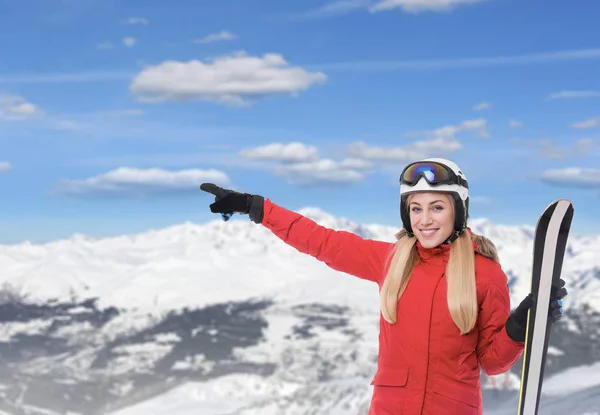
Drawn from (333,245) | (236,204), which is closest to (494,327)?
(333,245)

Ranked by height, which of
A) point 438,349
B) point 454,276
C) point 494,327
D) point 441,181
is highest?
point 441,181

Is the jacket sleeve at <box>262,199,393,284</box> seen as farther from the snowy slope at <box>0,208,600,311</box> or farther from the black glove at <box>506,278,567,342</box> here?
the snowy slope at <box>0,208,600,311</box>

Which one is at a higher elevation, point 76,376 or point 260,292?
point 260,292

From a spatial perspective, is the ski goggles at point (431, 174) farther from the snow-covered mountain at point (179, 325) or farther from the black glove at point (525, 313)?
the snow-covered mountain at point (179, 325)

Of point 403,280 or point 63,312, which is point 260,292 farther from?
point 403,280

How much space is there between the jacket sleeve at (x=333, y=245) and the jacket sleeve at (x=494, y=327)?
477 mm

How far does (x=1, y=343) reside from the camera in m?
36.1

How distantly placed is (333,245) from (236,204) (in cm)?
50

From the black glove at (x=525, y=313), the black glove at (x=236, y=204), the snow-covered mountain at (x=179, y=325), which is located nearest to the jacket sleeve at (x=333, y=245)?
the black glove at (x=236, y=204)

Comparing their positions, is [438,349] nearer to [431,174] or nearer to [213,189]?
[431,174]

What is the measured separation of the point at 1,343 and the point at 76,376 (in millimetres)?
5624

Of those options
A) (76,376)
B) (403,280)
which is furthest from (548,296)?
(76,376)

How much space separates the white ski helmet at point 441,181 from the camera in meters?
2.85

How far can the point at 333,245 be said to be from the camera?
3.10m
